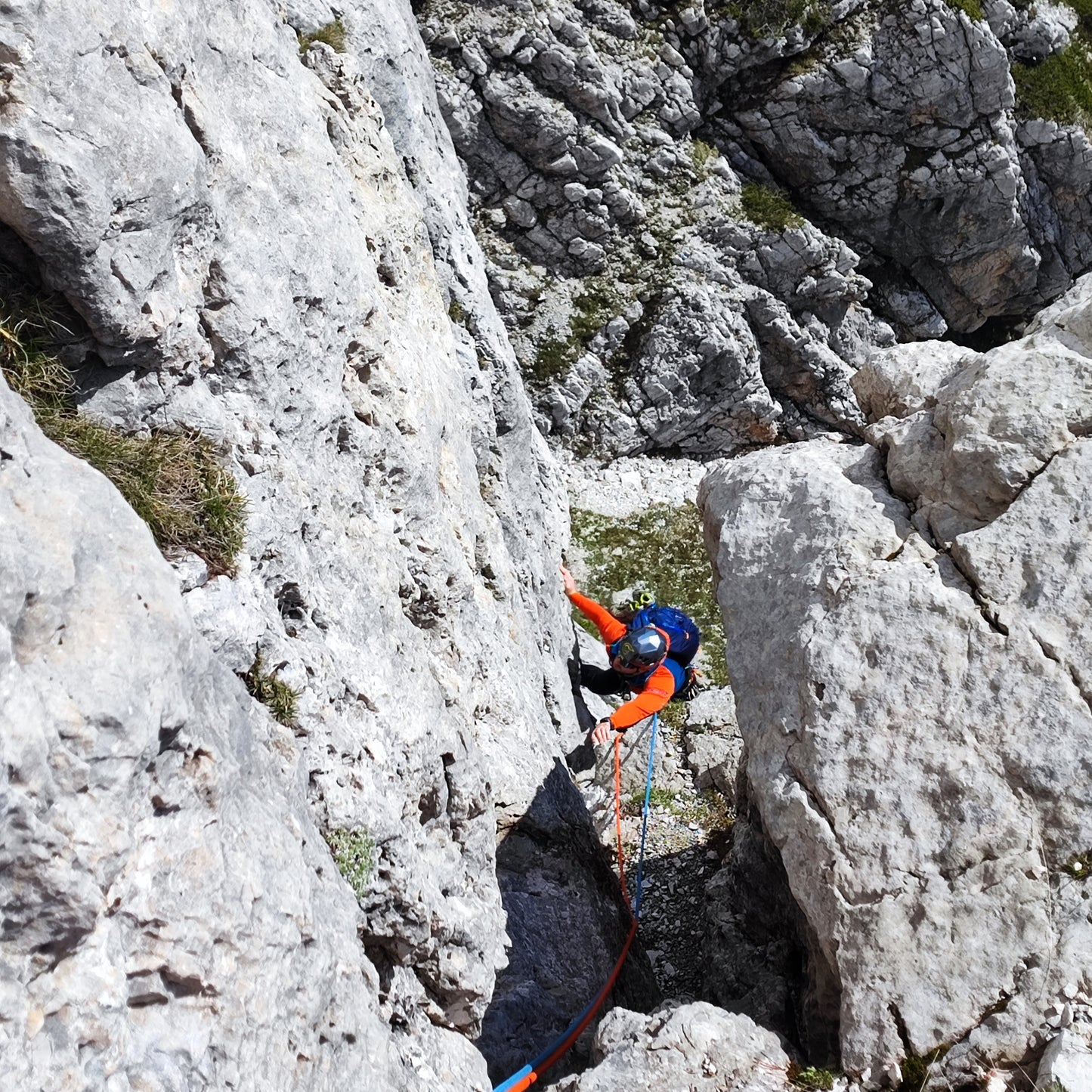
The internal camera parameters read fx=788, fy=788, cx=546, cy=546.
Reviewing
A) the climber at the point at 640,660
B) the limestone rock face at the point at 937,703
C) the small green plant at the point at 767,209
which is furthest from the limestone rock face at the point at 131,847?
the small green plant at the point at 767,209

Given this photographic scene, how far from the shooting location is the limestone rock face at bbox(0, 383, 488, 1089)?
3.87 metres

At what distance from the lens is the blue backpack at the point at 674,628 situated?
1564cm

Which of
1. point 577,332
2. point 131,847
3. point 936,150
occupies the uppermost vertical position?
point 936,150

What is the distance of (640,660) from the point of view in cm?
1512

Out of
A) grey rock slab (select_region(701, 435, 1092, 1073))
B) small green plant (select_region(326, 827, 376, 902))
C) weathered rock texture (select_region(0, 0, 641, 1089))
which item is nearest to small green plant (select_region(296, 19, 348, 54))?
weathered rock texture (select_region(0, 0, 641, 1089))

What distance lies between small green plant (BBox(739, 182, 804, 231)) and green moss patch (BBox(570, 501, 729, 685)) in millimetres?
10810

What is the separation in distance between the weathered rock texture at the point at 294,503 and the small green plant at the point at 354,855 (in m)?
0.08

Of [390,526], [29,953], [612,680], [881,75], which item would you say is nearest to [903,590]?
[390,526]

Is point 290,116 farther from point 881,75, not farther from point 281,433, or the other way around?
point 881,75

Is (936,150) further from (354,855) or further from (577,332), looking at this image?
(354,855)

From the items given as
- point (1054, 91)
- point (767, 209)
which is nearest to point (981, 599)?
point (767, 209)

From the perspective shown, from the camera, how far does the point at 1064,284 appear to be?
3228 centimetres

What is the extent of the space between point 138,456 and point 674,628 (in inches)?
458

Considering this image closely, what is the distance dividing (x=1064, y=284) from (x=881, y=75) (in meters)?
11.9
